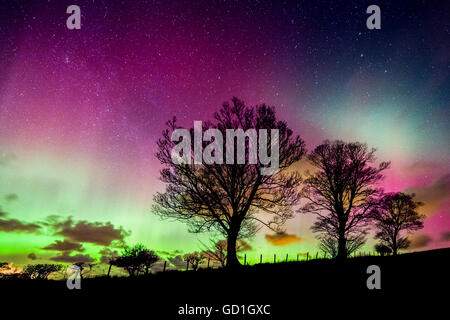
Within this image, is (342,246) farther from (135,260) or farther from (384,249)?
(135,260)

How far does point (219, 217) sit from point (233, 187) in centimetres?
A: 227

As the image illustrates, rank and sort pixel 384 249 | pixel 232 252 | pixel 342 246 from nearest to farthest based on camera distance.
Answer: pixel 232 252, pixel 342 246, pixel 384 249

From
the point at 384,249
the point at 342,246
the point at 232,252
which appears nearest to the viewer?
the point at 232,252

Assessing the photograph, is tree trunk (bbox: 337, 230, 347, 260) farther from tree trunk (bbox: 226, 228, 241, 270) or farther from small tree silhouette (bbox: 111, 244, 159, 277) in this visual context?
small tree silhouette (bbox: 111, 244, 159, 277)

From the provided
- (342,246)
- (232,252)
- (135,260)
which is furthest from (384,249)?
(135,260)

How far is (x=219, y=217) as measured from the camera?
1534 cm

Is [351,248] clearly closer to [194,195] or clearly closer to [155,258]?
[194,195]

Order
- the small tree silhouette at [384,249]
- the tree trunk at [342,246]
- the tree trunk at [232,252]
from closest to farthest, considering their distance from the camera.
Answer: the tree trunk at [232,252], the tree trunk at [342,246], the small tree silhouette at [384,249]

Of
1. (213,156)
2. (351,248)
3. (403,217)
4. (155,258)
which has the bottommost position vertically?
(155,258)

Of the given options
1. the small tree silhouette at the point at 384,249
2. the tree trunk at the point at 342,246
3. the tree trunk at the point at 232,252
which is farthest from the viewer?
the small tree silhouette at the point at 384,249

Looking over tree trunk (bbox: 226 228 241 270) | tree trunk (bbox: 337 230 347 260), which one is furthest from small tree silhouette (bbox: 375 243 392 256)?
tree trunk (bbox: 226 228 241 270)

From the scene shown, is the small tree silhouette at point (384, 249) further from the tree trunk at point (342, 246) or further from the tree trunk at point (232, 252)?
the tree trunk at point (232, 252)

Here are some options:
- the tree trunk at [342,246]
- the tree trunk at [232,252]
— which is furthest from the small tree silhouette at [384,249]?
the tree trunk at [232,252]
